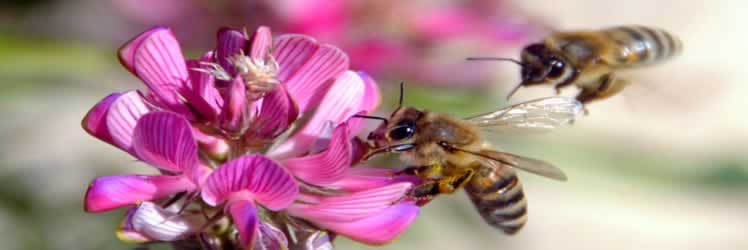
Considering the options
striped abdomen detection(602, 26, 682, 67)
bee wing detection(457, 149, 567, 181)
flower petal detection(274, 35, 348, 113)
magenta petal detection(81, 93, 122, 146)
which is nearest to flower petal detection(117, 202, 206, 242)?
magenta petal detection(81, 93, 122, 146)

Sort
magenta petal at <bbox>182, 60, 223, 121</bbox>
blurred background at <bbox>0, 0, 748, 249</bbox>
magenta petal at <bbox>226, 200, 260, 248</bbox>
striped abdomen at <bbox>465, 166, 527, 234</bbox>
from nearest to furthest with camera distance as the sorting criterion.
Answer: magenta petal at <bbox>226, 200, 260, 248</bbox>, magenta petal at <bbox>182, 60, 223, 121</bbox>, striped abdomen at <bbox>465, 166, 527, 234</bbox>, blurred background at <bbox>0, 0, 748, 249</bbox>

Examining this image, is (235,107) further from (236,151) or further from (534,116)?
(534,116)

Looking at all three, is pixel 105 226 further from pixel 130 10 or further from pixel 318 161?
pixel 318 161

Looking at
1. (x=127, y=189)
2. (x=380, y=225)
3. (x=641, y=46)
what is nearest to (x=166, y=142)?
(x=127, y=189)

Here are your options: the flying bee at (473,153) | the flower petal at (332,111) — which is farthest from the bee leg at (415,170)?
the flower petal at (332,111)

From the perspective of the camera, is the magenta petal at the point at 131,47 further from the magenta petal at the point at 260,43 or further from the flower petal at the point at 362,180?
the flower petal at the point at 362,180

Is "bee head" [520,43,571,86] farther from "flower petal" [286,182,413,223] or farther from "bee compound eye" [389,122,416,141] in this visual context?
"flower petal" [286,182,413,223]
